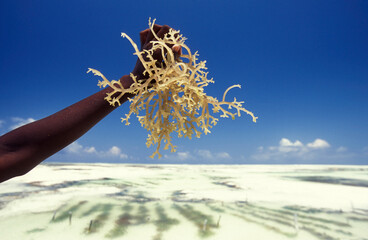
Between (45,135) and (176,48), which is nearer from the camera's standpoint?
(45,135)

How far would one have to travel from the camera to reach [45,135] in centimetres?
105

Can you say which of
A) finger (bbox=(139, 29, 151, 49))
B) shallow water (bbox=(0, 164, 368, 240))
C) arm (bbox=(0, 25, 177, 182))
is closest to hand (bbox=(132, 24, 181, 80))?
finger (bbox=(139, 29, 151, 49))

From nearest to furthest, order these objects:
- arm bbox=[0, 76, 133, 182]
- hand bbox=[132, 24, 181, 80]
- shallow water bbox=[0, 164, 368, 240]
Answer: arm bbox=[0, 76, 133, 182] → hand bbox=[132, 24, 181, 80] → shallow water bbox=[0, 164, 368, 240]

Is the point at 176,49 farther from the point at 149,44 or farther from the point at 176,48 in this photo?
the point at 149,44

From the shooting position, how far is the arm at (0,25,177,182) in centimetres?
102

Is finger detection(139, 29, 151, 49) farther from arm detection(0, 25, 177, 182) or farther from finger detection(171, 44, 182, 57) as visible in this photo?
arm detection(0, 25, 177, 182)

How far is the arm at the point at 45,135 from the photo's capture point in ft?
3.34

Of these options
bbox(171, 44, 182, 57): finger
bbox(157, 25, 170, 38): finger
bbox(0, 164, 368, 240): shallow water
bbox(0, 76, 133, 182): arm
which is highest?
bbox(157, 25, 170, 38): finger

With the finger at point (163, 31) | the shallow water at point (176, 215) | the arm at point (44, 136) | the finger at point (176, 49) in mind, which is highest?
the finger at point (163, 31)

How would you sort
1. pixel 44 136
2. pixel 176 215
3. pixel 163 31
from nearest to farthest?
pixel 44 136, pixel 163 31, pixel 176 215

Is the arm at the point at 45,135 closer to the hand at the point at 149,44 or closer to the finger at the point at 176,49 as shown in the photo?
the hand at the point at 149,44

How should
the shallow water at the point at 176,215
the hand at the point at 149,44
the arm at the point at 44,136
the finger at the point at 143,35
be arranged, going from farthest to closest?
the shallow water at the point at 176,215, the finger at the point at 143,35, the hand at the point at 149,44, the arm at the point at 44,136

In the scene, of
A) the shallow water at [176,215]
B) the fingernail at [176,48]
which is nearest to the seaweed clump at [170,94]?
the fingernail at [176,48]

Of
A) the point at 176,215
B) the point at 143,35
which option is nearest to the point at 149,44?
the point at 143,35
